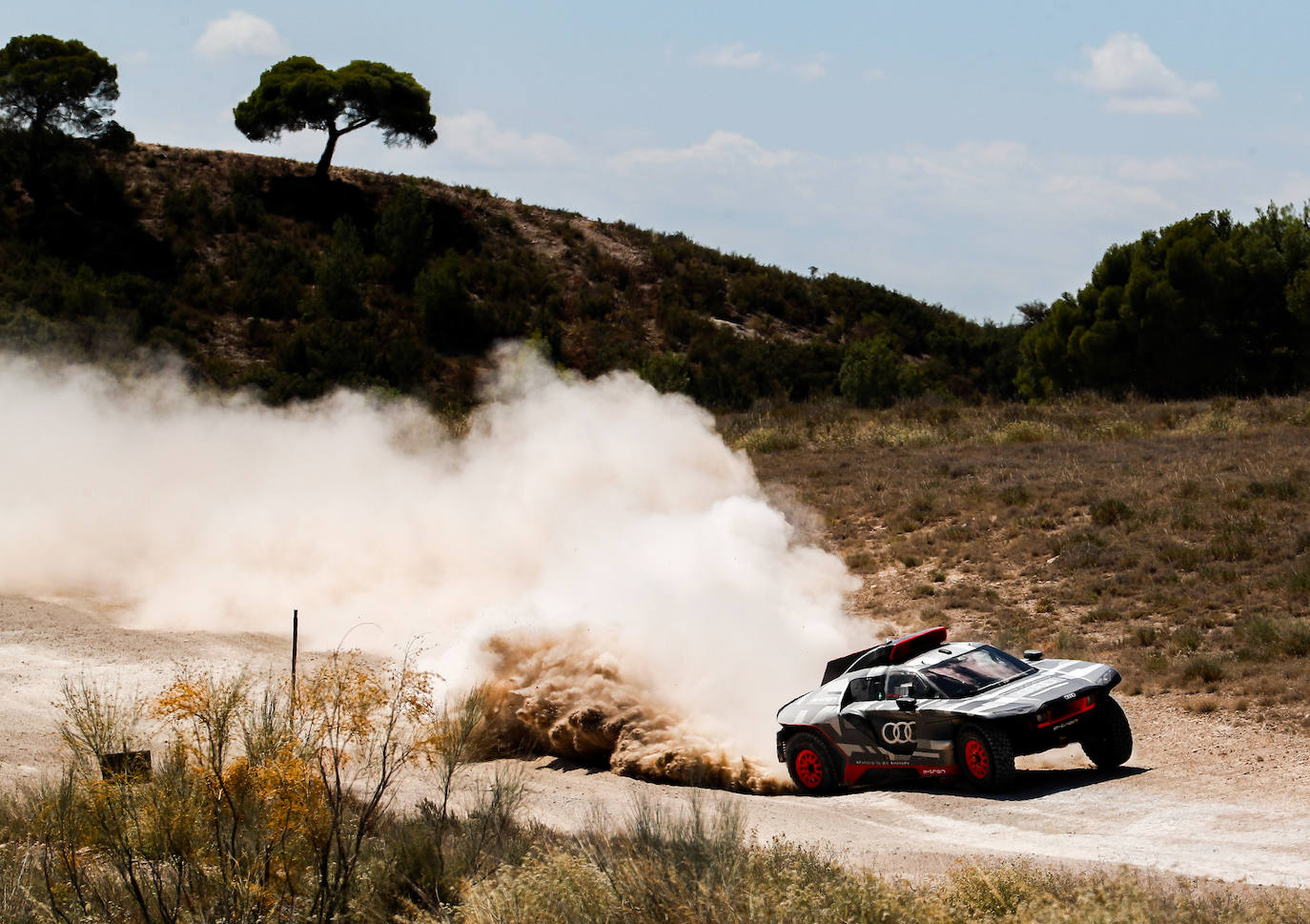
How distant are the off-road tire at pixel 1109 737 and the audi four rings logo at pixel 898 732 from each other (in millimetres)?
2023

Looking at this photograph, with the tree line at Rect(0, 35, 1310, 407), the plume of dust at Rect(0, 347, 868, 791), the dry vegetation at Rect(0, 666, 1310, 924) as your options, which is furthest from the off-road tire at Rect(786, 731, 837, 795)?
the tree line at Rect(0, 35, 1310, 407)

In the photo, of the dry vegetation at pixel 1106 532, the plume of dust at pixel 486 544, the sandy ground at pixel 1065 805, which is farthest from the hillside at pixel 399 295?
the sandy ground at pixel 1065 805

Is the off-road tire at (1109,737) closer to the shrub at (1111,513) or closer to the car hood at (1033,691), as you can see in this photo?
the car hood at (1033,691)

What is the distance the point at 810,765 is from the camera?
1599cm

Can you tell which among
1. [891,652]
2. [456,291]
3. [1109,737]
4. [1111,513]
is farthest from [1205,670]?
[456,291]

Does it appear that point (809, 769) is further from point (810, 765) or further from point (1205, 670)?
point (1205, 670)

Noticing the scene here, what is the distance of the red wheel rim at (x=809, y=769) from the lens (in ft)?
52.1

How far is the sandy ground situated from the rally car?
334mm

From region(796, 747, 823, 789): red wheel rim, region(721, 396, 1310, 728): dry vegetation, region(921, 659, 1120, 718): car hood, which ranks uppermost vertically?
region(721, 396, 1310, 728): dry vegetation

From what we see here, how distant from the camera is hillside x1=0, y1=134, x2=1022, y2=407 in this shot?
59.2 meters

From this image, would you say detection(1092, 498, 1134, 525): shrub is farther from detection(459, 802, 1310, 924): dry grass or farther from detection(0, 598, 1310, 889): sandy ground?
detection(459, 802, 1310, 924): dry grass

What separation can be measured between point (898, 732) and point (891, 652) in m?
1.21

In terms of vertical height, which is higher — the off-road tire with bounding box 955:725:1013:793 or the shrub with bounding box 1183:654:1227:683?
the shrub with bounding box 1183:654:1227:683

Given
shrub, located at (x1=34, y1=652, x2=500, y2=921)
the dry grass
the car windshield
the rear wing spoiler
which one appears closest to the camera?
the dry grass
